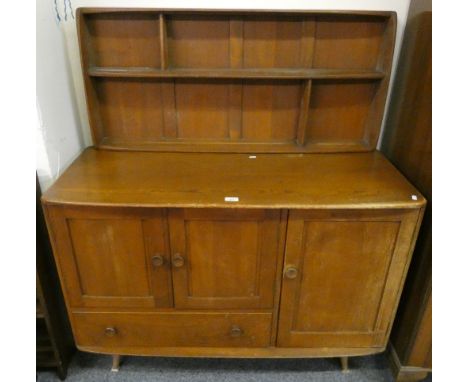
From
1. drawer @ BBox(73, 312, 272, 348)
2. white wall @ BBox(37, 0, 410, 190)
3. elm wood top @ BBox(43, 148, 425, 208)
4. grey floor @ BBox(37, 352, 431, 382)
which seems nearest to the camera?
elm wood top @ BBox(43, 148, 425, 208)

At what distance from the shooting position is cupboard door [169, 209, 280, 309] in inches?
43.2

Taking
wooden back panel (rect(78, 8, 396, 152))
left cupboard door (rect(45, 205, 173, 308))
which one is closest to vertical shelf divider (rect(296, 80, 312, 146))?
wooden back panel (rect(78, 8, 396, 152))

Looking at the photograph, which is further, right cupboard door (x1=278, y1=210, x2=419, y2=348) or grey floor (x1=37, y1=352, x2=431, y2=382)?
grey floor (x1=37, y1=352, x2=431, y2=382)

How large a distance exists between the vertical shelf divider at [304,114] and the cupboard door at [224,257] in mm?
431

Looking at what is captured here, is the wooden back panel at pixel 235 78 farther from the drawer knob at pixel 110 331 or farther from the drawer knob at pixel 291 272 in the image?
the drawer knob at pixel 110 331

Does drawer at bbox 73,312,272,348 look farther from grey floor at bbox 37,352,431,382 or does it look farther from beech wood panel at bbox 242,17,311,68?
beech wood panel at bbox 242,17,311,68

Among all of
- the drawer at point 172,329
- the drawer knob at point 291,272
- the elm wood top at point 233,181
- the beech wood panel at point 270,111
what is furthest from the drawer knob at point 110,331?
the beech wood panel at point 270,111

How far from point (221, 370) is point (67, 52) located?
140 cm

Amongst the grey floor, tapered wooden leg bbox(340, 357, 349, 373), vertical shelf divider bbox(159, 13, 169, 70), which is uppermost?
vertical shelf divider bbox(159, 13, 169, 70)

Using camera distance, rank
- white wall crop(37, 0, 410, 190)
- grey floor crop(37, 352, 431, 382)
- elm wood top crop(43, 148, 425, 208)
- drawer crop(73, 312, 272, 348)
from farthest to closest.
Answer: grey floor crop(37, 352, 431, 382) < drawer crop(73, 312, 272, 348) < white wall crop(37, 0, 410, 190) < elm wood top crop(43, 148, 425, 208)

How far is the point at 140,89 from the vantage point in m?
1.35

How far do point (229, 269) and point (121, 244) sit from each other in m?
0.36

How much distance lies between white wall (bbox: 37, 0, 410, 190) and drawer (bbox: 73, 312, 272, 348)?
1.84 feet

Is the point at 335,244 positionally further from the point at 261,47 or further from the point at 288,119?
the point at 261,47
